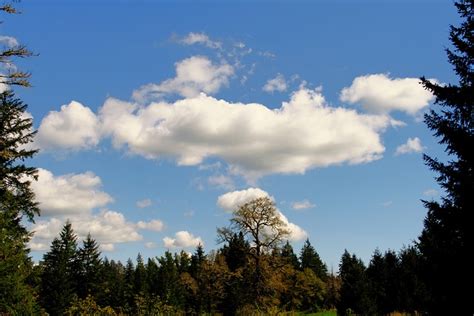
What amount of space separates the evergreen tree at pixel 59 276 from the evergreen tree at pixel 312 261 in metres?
60.1

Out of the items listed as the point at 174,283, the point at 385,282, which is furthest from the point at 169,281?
the point at 385,282

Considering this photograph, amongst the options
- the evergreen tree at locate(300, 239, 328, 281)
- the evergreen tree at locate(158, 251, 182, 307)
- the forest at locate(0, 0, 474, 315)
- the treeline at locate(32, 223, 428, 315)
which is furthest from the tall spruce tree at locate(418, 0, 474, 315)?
the evergreen tree at locate(300, 239, 328, 281)

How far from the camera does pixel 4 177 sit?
1088 inches

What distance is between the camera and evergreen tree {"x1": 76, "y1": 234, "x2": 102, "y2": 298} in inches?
2272

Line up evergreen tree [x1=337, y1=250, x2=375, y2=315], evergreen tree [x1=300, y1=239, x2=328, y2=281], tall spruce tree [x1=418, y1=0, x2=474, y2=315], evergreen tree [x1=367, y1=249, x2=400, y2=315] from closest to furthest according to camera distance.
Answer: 1. tall spruce tree [x1=418, y1=0, x2=474, y2=315]
2. evergreen tree [x1=337, y1=250, x2=375, y2=315]
3. evergreen tree [x1=367, y1=249, x2=400, y2=315]
4. evergreen tree [x1=300, y1=239, x2=328, y2=281]

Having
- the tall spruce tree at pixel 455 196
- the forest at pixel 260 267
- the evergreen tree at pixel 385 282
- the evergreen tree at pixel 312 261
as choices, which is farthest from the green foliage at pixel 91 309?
the evergreen tree at pixel 312 261

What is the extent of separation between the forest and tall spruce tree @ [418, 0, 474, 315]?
3 cm

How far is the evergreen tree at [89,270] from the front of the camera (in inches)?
2272

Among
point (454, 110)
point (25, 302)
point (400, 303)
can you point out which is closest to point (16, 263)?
point (25, 302)

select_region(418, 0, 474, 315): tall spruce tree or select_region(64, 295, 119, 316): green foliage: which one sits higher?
select_region(418, 0, 474, 315): tall spruce tree

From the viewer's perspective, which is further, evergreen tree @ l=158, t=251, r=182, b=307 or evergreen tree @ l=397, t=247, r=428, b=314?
evergreen tree @ l=158, t=251, r=182, b=307

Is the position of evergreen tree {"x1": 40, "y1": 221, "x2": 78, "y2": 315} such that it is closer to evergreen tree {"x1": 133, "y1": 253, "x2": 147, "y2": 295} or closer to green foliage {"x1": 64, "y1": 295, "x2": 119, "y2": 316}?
evergreen tree {"x1": 133, "y1": 253, "x2": 147, "y2": 295}

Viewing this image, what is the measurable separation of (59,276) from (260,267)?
22213mm

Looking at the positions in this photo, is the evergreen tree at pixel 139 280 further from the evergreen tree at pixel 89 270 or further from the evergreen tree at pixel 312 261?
the evergreen tree at pixel 312 261
